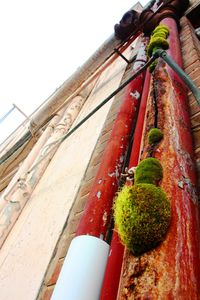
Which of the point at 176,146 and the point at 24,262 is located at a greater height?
the point at 176,146

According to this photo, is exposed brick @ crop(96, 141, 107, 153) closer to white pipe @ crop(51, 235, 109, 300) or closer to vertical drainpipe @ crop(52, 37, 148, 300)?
vertical drainpipe @ crop(52, 37, 148, 300)

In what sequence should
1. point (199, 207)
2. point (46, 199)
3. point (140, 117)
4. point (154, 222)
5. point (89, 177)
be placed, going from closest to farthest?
point (154, 222) < point (199, 207) < point (140, 117) < point (89, 177) < point (46, 199)

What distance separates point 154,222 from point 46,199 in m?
1.36

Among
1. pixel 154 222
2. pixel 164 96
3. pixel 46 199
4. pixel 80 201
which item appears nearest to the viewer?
pixel 154 222

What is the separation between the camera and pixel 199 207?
724 mm

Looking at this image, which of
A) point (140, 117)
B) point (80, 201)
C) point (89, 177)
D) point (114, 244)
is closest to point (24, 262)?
point (80, 201)

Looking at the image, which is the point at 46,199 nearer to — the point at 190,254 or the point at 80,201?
the point at 80,201

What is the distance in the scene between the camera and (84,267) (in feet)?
2.74

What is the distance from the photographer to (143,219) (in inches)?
20.5

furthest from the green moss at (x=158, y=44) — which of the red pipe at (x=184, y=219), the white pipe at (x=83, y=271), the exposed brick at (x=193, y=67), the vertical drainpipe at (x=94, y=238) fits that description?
the white pipe at (x=83, y=271)

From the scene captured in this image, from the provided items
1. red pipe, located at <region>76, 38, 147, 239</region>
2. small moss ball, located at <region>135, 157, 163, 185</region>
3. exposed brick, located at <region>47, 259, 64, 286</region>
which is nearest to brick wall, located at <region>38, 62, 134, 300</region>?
exposed brick, located at <region>47, 259, 64, 286</region>

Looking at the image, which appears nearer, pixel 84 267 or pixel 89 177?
pixel 84 267

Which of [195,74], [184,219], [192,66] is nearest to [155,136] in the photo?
[184,219]

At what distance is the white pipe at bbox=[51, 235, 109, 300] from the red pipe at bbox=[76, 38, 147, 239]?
53 millimetres
